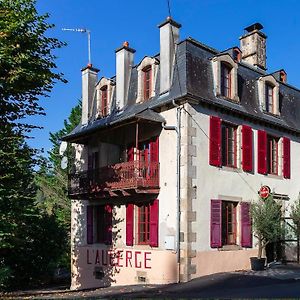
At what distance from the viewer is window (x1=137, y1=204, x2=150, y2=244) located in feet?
58.7

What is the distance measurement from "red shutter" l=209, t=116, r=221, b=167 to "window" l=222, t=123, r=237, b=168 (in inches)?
26.1

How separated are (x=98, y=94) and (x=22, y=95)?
8924 millimetres

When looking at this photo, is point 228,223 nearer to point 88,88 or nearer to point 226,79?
point 226,79

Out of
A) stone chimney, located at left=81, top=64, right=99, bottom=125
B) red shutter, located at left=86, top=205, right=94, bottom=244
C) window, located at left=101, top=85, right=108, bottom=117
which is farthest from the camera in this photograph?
stone chimney, located at left=81, top=64, right=99, bottom=125

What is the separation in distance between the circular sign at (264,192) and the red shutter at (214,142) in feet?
8.41

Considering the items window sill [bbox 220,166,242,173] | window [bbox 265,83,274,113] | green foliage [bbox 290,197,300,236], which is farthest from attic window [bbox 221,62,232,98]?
green foliage [bbox 290,197,300,236]

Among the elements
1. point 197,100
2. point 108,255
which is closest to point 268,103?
point 197,100

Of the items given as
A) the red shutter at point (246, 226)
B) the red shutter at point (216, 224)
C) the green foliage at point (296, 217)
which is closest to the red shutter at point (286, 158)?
the green foliage at point (296, 217)

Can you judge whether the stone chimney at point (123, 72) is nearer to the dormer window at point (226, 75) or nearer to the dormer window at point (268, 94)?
the dormer window at point (226, 75)

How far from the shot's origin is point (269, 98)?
20391 millimetres

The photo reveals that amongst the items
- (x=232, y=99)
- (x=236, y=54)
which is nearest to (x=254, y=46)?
(x=236, y=54)

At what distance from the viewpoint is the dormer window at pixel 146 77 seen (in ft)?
60.4

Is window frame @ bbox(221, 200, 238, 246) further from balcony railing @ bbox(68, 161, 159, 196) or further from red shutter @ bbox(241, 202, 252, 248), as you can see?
balcony railing @ bbox(68, 161, 159, 196)

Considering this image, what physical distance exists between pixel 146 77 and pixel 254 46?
803 centimetres
